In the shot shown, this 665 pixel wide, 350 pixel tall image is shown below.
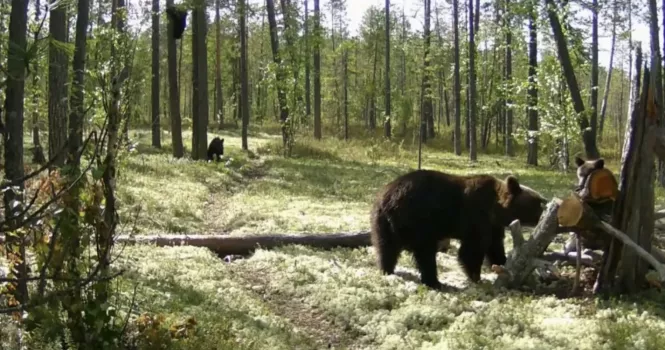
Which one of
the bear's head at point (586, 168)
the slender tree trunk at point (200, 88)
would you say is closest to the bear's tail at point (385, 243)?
the bear's head at point (586, 168)

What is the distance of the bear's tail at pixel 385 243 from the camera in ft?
28.0

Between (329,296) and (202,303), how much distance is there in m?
1.60

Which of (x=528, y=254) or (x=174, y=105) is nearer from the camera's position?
(x=528, y=254)

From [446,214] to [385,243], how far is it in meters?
0.92

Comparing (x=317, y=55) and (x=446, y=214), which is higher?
(x=317, y=55)

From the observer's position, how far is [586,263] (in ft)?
26.5

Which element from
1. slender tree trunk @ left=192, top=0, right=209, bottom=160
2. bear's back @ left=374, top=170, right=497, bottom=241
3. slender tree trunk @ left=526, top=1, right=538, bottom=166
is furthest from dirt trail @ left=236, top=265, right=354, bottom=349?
slender tree trunk @ left=526, top=1, right=538, bottom=166

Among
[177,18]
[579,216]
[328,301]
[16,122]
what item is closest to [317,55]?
[177,18]

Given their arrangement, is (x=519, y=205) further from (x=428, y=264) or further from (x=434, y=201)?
(x=428, y=264)

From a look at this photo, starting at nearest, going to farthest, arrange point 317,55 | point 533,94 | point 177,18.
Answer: point 177,18, point 533,94, point 317,55

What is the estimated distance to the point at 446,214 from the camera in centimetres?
834

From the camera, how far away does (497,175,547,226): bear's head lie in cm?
840

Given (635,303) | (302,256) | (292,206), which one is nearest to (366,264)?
(302,256)

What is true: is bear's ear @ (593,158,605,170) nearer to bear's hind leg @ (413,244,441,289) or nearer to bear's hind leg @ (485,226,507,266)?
bear's hind leg @ (485,226,507,266)
